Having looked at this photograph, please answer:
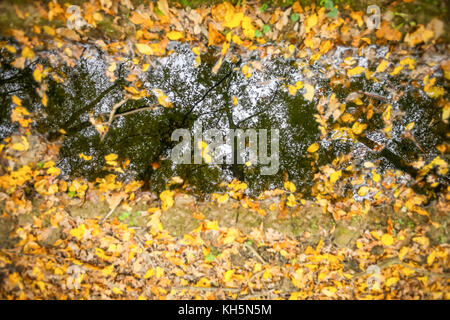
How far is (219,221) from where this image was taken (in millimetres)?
2473

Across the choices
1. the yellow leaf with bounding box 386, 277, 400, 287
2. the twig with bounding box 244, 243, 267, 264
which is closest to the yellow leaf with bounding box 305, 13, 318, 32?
the twig with bounding box 244, 243, 267, 264

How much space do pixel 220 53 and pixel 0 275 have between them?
12.9 ft

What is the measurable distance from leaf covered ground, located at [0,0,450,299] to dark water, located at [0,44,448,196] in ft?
0.24

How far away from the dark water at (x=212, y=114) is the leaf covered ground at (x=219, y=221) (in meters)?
0.07

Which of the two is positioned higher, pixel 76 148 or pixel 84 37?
pixel 84 37

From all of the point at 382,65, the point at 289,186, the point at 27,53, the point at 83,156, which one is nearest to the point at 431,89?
the point at 382,65

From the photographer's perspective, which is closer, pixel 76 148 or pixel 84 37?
Result: pixel 84 37

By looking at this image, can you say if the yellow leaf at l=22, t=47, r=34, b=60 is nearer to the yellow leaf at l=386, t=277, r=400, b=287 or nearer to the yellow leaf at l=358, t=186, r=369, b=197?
the yellow leaf at l=358, t=186, r=369, b=197

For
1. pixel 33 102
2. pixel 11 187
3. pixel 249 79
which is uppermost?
pixel 249 79

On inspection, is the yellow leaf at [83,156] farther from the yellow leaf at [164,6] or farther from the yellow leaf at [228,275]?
the yellow leaf at [228,275]

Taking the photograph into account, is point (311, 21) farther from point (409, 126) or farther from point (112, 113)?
point (112, 113)
